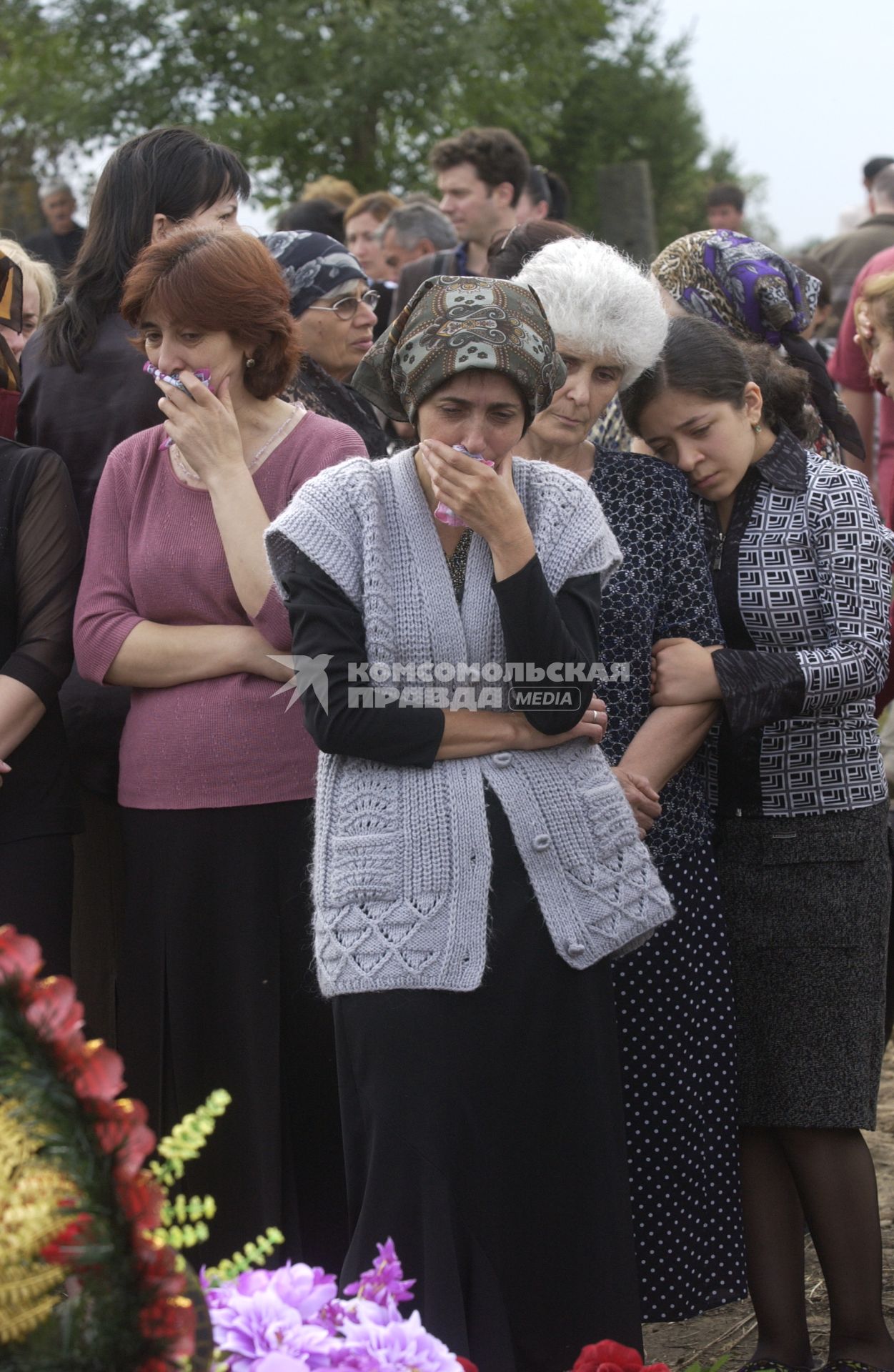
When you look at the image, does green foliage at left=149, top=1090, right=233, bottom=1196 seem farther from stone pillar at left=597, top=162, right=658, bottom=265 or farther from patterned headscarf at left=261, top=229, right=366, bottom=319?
stone pillar at left=597, top=162, right=658, bottom=265

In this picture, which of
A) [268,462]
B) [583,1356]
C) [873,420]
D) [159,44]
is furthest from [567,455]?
[159,44]

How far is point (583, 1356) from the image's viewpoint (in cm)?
182

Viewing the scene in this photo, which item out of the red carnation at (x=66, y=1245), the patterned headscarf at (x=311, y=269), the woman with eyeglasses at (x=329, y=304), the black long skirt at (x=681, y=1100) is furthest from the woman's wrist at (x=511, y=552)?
the patterned headscarf at (x=311, y=269)

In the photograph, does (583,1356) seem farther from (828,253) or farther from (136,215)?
(828,253)

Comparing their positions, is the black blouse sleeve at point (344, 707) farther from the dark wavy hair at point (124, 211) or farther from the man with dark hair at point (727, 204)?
the man with dark hair at point (727, 204)

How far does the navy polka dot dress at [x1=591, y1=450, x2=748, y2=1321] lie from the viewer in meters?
3.03

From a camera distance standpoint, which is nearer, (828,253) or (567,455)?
(567,455)

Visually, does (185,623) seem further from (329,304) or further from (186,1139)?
(186,1139)

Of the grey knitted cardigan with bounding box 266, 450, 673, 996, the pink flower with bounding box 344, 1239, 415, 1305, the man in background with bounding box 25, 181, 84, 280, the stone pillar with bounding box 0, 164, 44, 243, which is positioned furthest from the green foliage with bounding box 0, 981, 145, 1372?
the stone pillar with bounding box 0, 164, 44, 243

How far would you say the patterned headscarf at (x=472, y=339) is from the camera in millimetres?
2461

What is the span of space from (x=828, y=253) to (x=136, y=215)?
500cm

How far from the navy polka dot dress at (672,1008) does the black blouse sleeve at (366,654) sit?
0.51 m

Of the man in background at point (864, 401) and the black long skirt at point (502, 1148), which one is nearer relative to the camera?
the black long skirt at point (502, 1148)

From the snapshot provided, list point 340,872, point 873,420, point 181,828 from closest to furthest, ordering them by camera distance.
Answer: point 340,872 → point 181,828 → point 873,420
